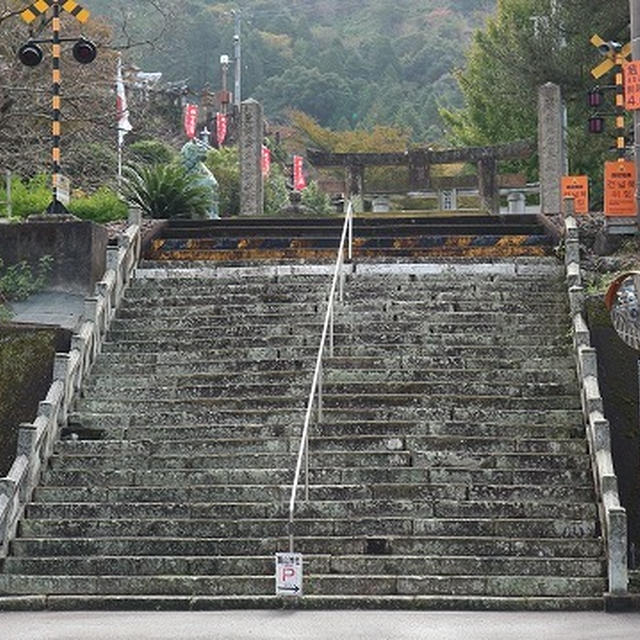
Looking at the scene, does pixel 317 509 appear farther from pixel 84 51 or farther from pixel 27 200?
pixel 27 200

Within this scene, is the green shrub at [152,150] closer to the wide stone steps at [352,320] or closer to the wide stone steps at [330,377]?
the wide stone steps at [352,320]

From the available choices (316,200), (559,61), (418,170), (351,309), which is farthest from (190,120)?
(351,309)

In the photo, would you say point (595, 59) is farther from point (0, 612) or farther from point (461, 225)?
point (0, 612)

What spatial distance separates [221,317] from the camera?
1595cm

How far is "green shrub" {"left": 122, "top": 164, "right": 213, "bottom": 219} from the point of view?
2025 cm

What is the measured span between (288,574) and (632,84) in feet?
30.0

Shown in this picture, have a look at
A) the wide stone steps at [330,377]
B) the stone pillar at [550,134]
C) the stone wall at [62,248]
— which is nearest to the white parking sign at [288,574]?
the wide stone steps at [330,377]

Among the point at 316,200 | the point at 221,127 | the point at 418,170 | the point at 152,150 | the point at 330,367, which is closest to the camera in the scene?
the point at 330,367

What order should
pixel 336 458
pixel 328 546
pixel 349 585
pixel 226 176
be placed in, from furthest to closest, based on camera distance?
pixel 226 176, pixel 336 458, pixel 328 546, pixel 349 585

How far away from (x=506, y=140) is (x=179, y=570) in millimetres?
30302

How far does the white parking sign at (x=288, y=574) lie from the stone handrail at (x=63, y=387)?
2.91m

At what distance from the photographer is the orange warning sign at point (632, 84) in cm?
1656

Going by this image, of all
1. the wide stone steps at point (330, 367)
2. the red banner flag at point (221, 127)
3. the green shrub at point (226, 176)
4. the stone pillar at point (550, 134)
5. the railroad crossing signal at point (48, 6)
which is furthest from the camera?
the red banner flag at point (221, 127)

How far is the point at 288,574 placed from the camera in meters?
10.5
